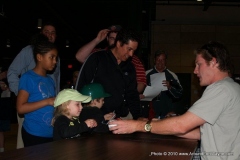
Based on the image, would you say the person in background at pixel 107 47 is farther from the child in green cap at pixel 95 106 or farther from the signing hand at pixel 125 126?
the signing hand at pixel 125 126

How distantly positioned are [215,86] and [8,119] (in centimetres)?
413

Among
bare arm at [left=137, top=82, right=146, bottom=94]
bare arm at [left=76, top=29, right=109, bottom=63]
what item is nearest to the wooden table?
bare arm at [left=76, top=29, right=109, bottom=63]

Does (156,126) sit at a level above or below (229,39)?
below

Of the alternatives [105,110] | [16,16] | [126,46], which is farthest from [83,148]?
[16,16]

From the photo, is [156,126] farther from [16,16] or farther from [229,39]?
[16,16]

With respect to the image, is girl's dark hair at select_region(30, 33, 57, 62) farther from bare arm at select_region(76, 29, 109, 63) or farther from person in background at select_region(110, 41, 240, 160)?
person in background at select_region(110, 41, 240, 160)

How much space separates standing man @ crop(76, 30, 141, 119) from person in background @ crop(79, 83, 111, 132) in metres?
0.21

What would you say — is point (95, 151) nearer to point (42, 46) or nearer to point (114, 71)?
point (42, 46)

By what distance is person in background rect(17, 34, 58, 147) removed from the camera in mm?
2625

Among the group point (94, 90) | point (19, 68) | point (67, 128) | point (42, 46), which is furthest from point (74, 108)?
point (19, 68)

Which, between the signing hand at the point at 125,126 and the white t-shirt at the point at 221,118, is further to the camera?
the signing hand at the point at 125,126

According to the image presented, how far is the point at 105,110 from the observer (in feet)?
9.98

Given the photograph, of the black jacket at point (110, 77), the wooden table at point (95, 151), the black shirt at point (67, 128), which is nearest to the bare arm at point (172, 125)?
the wooden table at point (95, 151)

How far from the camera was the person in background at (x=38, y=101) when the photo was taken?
2625mm
